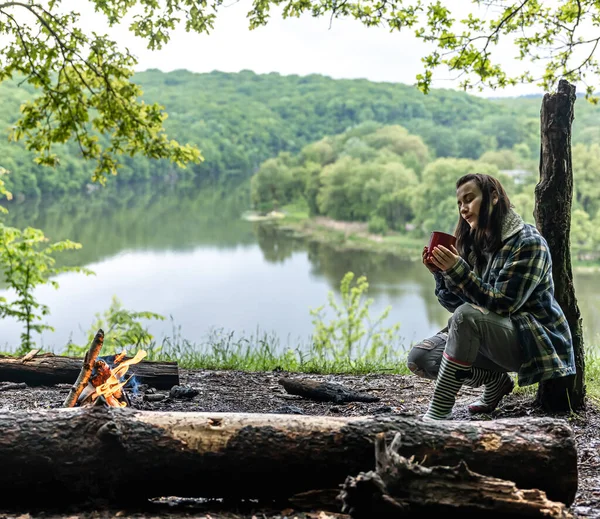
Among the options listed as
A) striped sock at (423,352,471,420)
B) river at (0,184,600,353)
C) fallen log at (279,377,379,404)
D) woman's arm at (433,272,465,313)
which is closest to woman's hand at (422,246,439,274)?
woman's arm at (433,272,465,313)

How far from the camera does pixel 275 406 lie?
504 cm

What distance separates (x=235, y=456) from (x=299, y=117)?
103m

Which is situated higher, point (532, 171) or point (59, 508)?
point (532, 171)

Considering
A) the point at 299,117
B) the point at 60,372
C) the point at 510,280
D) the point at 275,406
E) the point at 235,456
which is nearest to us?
the point at 235,456

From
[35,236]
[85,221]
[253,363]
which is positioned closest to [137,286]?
[85,221]

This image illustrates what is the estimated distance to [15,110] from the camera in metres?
47.3

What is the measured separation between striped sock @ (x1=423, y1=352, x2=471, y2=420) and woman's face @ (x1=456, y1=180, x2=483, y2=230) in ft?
2.81

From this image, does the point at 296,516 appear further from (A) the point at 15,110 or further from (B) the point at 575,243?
(B) the point at 575,243

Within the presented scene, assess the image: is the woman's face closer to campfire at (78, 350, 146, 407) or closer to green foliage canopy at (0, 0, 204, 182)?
campfire at (78, 350, 146, 407)

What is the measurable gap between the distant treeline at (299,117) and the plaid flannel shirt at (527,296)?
67544 millimetres

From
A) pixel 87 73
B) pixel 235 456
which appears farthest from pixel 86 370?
pixel 87 73

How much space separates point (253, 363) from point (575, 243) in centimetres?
5338

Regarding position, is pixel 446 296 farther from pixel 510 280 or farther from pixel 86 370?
pixel 86 370

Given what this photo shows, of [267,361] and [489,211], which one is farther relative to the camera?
[267,361]
